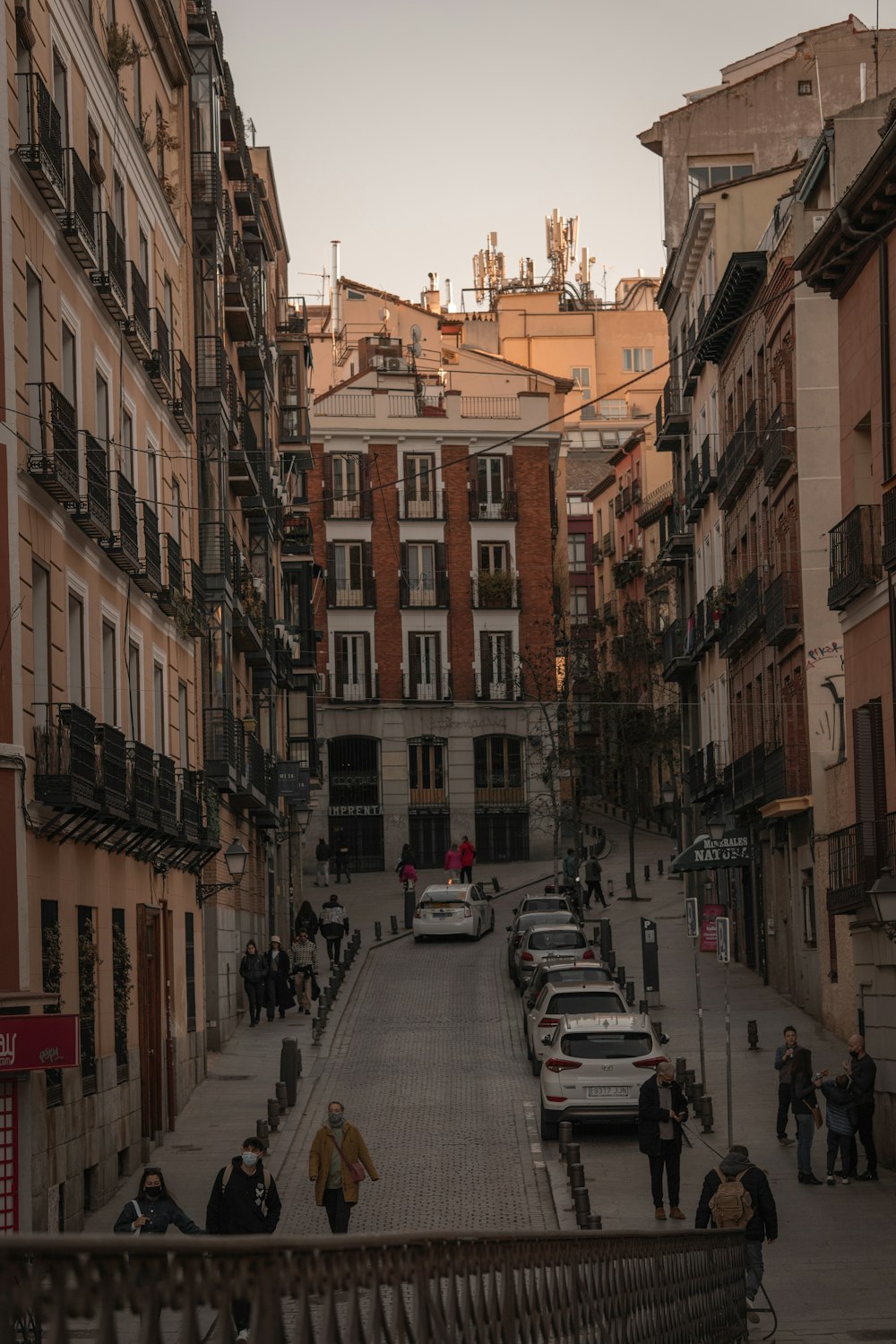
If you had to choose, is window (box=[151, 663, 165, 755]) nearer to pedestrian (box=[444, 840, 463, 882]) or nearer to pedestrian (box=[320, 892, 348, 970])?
pedestrian (box=[320, 892, 348, 970])

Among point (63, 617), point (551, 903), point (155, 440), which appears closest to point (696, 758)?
point (551, 903)

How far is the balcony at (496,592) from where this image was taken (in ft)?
243

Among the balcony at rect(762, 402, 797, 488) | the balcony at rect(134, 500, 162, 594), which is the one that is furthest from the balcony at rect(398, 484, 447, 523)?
the balcony at rect(134, 500, 162, 594)

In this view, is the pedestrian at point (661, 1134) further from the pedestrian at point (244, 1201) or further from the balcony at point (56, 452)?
the balcony at point (56, 452)

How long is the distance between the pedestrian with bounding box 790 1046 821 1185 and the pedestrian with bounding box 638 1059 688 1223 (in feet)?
9.90

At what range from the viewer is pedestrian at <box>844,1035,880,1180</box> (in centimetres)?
2275

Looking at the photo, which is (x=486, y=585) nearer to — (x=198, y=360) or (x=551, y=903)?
(x=551, y=903)

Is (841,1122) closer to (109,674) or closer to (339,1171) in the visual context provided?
(339,1171)

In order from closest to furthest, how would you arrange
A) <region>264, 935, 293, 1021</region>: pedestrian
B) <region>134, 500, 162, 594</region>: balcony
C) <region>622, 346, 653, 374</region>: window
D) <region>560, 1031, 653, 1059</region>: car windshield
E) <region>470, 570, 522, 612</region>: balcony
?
<region>560, 1031, 653, 1059</region>: car windshield
<region>134, 500, 162, 594</region>: balcony
<region>264, 935, 293, 1021</region>: pedestrian
<region>470, 570, 522, 612</region>: balcony
<region>622, 346, 653, 374</region>: window

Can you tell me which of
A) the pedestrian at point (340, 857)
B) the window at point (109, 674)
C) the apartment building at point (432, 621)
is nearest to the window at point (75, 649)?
the window at point (109, 674)

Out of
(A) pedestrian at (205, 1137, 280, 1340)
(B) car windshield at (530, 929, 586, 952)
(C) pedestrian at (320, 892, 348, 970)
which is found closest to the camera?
(A) pedestrian at (205, 1137, 280, 1340)

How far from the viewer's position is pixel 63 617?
2177 centimetres

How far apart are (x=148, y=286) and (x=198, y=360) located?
302 inches

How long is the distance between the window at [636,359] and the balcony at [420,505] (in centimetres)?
3368
